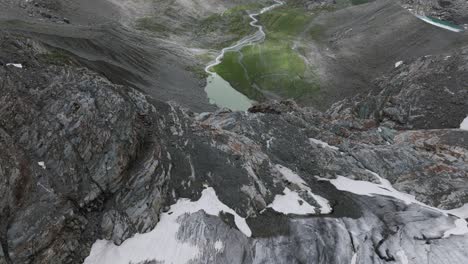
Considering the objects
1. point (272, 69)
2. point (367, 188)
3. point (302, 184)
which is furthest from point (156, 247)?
point (272, 69)

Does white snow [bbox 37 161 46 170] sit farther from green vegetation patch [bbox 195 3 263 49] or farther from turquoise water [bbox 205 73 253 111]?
green vegetation patch [bbox 195 3 263 49]

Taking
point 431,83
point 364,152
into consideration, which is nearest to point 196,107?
point 364,152

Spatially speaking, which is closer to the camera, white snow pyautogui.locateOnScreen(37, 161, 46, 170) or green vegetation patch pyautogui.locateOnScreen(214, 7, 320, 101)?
→ white snow pyautogui.locateOnScreen(37, 161, 46, 170)

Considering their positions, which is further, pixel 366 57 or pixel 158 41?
pixel 158 41

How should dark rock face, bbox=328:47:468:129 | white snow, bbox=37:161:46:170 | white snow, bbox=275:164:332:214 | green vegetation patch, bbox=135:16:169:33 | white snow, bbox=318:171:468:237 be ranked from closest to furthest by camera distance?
white snow, bbox=37:161:46:170 → white snow, bbox=275:164:332:214 → white snow, bbox=318:171:468:237 → dark rock face, bbox=328:47:468:129 → green vegetation patch, bbox=135:16:169:33

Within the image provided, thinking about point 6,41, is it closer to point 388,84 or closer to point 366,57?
point 388,84

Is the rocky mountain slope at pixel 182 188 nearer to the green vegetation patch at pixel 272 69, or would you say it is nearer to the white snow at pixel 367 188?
the white snow at pixel 367 188

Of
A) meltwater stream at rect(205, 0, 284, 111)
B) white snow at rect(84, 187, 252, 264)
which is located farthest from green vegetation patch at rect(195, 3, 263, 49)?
white snow at rect(84, 187, 252, 264)
